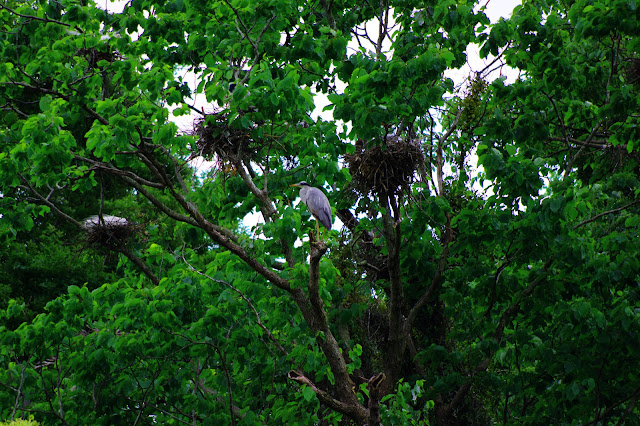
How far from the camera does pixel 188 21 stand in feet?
29.0

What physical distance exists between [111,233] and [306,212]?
366 cm

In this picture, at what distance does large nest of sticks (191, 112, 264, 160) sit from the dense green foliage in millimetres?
34

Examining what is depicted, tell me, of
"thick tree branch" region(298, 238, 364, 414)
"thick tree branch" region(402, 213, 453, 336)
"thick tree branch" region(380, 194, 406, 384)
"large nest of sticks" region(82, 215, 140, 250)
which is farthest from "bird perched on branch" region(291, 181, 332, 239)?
"large nest of sticks" region(82, 215, 140, 250)

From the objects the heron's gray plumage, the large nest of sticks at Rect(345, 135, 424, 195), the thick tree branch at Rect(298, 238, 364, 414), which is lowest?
the thick tree branch at Rect(298, 238, 364, 414)

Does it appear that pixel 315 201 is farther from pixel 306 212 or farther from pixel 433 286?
pixel 433 286

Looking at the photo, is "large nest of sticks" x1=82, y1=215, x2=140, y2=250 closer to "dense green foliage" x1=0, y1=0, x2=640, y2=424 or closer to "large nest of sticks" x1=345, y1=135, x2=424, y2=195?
"dense green foliage" x1=0, y1=0, x2=640, y2=424

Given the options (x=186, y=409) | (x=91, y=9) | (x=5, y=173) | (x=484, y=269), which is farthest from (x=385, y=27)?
(x=186, y=409)

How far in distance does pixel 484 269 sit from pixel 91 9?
20.5 ft

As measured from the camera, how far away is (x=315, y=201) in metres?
8.05

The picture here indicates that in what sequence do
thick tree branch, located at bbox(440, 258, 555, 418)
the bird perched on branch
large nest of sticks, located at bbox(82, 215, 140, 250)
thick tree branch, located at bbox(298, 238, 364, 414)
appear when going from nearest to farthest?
thick tree branch, located at bbox(298, 238, 364, 414) < thick tree branch, located at bbox(440, 258, 555, 418) < the bird perched on branch < large nest of sticks, located at bbox(82, 215, 140, 250)

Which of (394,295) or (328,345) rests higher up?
(394,295)

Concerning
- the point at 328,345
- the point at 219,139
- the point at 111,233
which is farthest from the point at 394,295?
the point at 111,233

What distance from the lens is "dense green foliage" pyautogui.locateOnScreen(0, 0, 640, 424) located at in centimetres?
712

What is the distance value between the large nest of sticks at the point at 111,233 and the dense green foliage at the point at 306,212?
0.89 meters
